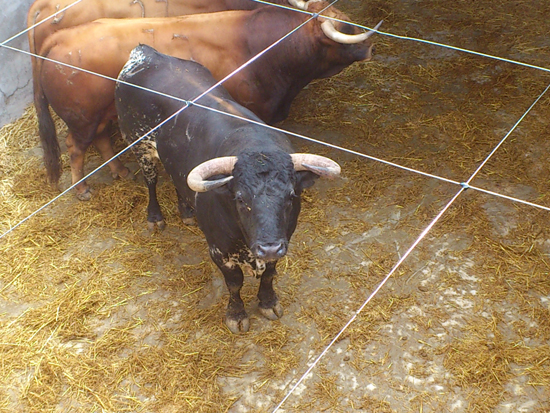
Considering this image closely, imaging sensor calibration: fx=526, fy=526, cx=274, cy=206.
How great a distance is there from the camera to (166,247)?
15.3 ft

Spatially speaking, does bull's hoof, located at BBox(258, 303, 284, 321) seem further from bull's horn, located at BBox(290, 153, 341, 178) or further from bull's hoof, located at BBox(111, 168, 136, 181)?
bull's hoof, located at BBox(111, 168, 136, 181)

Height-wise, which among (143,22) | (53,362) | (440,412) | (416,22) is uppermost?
(143,22)

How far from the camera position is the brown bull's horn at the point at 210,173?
2.89 m

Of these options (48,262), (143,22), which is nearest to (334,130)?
(143,22)

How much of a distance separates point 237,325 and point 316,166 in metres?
1.49

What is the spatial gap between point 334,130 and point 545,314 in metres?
2.92

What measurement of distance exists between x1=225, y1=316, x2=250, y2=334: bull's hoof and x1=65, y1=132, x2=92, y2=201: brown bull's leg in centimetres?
218

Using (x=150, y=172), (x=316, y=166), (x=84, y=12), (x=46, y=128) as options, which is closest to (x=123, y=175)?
(x=46, y=128)

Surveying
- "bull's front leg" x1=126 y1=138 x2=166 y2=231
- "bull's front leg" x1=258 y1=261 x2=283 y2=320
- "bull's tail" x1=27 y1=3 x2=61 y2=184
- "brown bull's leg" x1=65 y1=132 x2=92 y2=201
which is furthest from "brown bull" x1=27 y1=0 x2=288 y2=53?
"bull's front leg" x1=258 y1=261 x2=283 y2=320

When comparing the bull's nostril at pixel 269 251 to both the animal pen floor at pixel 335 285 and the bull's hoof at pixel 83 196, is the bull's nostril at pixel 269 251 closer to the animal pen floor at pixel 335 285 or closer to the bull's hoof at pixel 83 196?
the animal pen floor at pixel 335 285

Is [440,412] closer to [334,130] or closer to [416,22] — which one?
[334,130]

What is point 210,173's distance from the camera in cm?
297

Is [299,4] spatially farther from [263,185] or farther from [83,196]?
[263,185]

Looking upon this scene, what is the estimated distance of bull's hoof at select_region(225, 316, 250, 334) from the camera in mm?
3877
